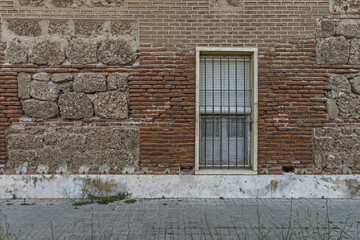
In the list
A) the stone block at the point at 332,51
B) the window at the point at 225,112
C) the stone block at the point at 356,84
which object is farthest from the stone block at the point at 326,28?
the window at the point at 225,112

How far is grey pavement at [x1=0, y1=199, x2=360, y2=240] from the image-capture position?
125 inches

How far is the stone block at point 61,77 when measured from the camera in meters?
4.50

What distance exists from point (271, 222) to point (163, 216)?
1684 mm

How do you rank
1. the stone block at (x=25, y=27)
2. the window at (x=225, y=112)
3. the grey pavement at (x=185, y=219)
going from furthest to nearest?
the window at (x=225, y=112) < the stone block at (x=25, y=27) < the grey pavement at (x=185, y=219)

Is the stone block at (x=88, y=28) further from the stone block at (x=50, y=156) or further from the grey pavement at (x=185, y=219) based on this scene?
the grey pavement at (x=185, y=219)

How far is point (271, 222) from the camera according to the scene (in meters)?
3.55

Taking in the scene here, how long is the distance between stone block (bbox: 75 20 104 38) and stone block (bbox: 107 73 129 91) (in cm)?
90

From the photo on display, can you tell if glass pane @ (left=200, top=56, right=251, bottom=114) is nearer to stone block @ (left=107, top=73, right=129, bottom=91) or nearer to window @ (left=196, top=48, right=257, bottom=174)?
window @ (left=196, top=48, right=257, bottom=174)

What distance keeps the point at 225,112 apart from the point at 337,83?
2.23m

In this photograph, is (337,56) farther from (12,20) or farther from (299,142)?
(12,20)

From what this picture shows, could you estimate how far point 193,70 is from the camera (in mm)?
4535

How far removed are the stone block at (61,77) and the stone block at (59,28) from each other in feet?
2.58

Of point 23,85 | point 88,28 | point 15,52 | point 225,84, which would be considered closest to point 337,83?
point 225,84

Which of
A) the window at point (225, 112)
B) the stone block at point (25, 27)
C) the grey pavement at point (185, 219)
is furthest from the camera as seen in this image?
the window at point (225, 112)
